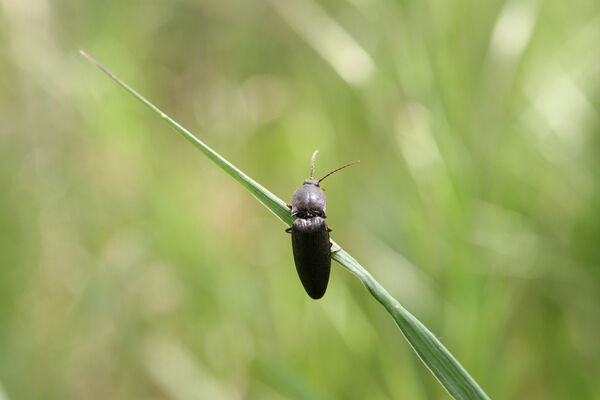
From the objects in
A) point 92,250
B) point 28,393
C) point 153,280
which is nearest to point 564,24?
point 153,280

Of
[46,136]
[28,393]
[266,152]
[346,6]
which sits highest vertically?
[346,6]

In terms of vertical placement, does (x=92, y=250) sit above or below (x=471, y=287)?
above

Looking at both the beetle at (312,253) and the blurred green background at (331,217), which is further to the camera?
the blurred green background at (331,217)

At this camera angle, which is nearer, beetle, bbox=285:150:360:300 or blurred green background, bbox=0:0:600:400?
beetle, bbox=285:150:360:300

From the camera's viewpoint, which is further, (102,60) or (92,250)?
(102,60)

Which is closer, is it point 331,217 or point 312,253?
point 312,253

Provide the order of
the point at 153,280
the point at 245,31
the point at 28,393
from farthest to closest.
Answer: the point at 245,31
the point at 153,280
the point at 28,393

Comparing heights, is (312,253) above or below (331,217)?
below

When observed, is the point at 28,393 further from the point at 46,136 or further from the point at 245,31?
the point at 245,31
